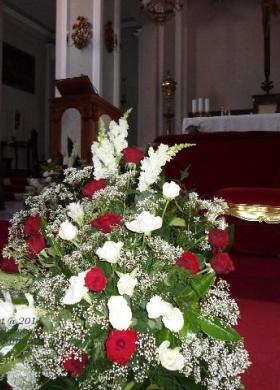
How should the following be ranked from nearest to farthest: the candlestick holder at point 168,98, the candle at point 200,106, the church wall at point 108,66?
the church wall at point 108,66
the candle at point 200,106
the candlestick holder at point 168,98

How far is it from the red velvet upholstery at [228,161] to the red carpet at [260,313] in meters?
0.52

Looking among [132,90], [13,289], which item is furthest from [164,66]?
[13,289]

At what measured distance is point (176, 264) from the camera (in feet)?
3.62

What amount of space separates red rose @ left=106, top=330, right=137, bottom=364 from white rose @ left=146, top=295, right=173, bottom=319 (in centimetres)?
7

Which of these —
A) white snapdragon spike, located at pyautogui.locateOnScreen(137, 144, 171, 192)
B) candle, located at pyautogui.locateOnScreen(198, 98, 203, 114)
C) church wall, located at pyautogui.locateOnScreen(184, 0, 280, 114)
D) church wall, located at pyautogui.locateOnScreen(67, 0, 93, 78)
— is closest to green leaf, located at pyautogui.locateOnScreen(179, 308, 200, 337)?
white snapdragon spike, located at pyautogui.locateOnScreen(137, 144, 171, 192)

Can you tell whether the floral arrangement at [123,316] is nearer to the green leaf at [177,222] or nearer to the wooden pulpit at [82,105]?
the green leaf at [177,222]

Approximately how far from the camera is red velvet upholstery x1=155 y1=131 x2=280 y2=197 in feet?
9.82

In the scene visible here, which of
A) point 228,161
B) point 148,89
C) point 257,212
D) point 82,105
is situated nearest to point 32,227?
point 257,212

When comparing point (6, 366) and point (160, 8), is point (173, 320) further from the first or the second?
point (160, 8)

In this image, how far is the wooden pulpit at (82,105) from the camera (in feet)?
16.9

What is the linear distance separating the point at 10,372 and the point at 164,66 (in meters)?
8.45

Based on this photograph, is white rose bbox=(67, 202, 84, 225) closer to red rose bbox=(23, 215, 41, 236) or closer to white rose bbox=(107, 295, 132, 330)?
red rose bbox=(23, 215, 41, 236)

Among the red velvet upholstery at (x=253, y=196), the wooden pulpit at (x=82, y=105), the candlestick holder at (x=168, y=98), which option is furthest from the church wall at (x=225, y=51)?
the red velvet upholstery at (x=253, y=196)

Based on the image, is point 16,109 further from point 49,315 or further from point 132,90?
point 49,315
